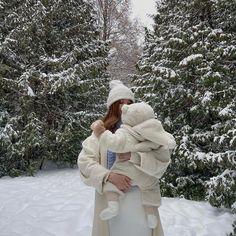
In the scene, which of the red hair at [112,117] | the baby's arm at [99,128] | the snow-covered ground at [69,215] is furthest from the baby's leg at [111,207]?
the snow-covered ground at [69,215]

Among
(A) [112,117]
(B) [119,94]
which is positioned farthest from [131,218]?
(B) [119,94]

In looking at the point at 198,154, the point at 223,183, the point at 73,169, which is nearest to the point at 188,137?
the point at 198,154

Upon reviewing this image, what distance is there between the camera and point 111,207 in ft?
9.68

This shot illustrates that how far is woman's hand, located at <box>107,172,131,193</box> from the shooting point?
297 cm

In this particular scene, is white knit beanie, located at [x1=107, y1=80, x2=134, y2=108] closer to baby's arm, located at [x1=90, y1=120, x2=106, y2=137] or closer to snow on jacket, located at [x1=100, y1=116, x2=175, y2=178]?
baby's arm, located at [x1=90, y1=120, x2=106, y2=137]

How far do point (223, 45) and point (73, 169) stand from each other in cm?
694

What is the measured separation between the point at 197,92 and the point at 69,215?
4.05 metres

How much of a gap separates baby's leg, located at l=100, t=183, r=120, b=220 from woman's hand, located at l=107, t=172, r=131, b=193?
0.07m

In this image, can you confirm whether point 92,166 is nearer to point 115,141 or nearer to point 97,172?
point 97,172

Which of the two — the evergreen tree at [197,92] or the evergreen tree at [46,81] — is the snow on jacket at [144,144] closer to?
the evergreen tree at [197,92]

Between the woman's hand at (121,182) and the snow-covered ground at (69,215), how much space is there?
3.10m

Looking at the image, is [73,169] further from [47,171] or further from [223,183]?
[223,183]

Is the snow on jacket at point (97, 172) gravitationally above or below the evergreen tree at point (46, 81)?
below

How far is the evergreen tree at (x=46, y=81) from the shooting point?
12023mm
